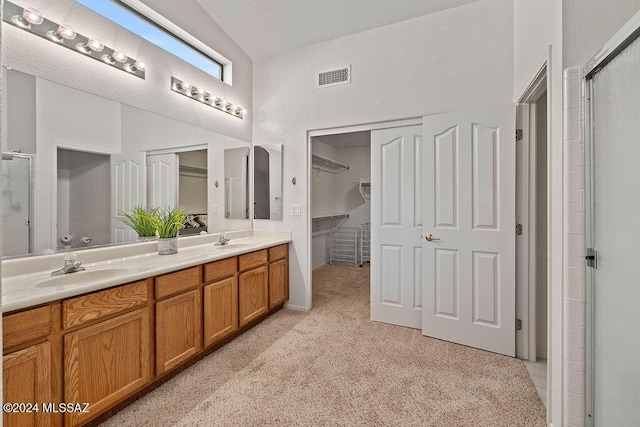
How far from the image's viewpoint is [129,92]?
2195mm

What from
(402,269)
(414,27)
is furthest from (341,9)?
(402,269)

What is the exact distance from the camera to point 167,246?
7.64ft

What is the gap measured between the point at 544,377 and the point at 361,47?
312 centimetres

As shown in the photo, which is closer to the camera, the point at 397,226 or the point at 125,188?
the point at 125,188

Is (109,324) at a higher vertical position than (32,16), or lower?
lower

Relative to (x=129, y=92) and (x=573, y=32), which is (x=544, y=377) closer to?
(x=573, y=32)

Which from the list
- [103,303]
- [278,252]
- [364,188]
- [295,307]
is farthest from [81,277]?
[364,188]

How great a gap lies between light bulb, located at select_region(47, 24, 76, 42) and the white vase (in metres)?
1.44

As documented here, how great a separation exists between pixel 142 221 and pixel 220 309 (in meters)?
0.94

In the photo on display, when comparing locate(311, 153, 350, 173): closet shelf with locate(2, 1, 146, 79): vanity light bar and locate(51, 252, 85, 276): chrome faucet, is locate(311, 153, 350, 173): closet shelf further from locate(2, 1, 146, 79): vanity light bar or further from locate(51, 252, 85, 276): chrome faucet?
locate(51, 252, 85, 276): chrome faucet

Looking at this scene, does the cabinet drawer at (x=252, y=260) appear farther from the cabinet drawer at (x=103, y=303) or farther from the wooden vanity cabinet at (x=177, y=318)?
the cabinet drawer at (x=103, y=303)

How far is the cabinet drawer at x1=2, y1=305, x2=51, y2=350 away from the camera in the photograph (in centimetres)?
119

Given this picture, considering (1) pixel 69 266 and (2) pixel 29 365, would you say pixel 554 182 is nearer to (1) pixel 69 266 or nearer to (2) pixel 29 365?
(2) pixel 29 365

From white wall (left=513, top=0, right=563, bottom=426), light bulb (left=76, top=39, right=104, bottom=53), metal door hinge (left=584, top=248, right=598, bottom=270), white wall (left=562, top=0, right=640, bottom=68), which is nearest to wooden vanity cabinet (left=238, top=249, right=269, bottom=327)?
light bulb (left=76, top=39, right=104, bottom=53)
